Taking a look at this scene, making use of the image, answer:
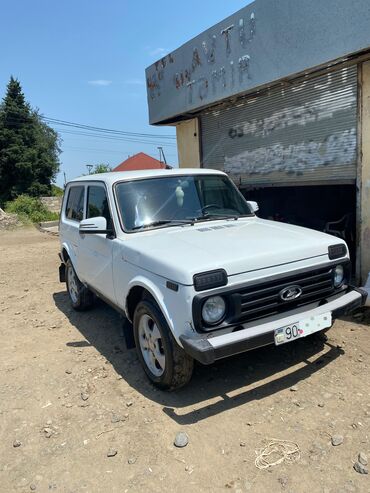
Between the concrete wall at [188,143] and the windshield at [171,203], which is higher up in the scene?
the concrete wall at [188,143]

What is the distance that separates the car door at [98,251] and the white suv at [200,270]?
0.05 ft

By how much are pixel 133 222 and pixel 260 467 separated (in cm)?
245

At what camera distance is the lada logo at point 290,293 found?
333 cm

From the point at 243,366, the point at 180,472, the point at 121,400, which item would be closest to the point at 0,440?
the point at 121,400

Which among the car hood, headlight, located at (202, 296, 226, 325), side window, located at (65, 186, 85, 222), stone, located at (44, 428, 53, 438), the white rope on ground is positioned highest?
side window, located at (65, 186, 85, 222)

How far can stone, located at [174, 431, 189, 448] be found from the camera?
2.95 m

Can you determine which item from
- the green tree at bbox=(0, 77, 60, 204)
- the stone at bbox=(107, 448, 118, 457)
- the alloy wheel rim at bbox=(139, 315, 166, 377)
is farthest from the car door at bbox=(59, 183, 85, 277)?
the green tree at bbox=(0, 77, 60, 204)

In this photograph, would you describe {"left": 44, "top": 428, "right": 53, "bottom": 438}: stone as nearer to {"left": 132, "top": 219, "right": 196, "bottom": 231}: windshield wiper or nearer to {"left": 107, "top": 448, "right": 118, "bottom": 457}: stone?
{"left": 107, "top": 448, "right": 118, "bottom": 457}: stone

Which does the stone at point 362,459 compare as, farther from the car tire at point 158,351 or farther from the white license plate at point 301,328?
the car tire at point 158,351

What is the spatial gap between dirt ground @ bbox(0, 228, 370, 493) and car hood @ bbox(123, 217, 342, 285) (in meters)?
1.10

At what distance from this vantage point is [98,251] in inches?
184

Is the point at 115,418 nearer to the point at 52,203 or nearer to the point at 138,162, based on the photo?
the point at 52,203

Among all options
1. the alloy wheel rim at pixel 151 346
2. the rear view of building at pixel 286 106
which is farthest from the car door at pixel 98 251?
the rear view of building at pixel 286 106

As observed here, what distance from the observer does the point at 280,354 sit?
4.16 metres
